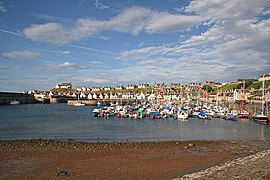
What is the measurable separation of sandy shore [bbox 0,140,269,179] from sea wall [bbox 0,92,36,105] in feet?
403

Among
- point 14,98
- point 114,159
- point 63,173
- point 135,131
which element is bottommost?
point 135,131

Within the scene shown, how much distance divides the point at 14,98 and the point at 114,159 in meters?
140

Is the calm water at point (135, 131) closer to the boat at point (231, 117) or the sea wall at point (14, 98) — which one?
the boat at point (231, 117)

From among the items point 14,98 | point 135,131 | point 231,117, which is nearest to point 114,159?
point 135,131

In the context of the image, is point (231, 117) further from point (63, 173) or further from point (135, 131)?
point (63, 173)

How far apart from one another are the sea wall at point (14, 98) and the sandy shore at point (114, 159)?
403 ft

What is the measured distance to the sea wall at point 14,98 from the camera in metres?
133

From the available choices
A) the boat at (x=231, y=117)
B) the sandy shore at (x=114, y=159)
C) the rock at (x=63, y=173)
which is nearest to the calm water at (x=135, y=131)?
the boat at (x=231, y=117)

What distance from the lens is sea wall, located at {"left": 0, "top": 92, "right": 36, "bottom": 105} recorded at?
13288 centimetres

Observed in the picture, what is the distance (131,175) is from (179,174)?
285 cm

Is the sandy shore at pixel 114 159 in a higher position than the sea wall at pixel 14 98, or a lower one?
lower

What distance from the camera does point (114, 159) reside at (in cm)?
1844

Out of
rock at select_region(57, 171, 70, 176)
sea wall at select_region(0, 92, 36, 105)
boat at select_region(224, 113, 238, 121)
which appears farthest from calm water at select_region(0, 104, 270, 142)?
sea wall at select_region(0, 92, 36, 105)

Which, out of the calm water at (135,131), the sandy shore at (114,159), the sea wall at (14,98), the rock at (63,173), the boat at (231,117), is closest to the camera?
the rock at (63,173)
